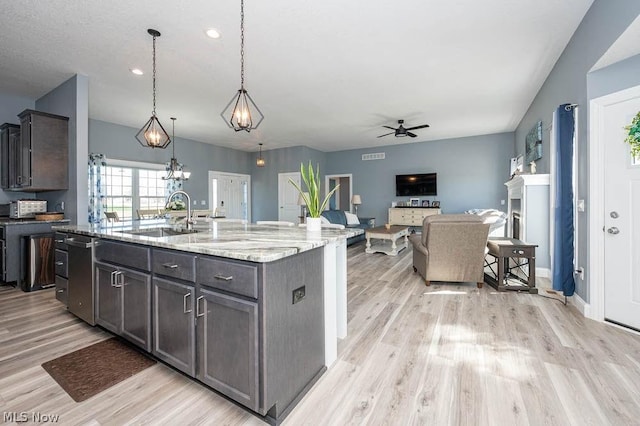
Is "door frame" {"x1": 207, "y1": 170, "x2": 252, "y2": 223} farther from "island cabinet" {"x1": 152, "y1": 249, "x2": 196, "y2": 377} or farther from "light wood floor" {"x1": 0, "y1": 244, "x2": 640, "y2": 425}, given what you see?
"island cabinet" {"x1": 152, "y1": 249, "x2": 196, "y2": 377}

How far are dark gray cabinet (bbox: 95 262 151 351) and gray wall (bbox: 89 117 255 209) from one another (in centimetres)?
467

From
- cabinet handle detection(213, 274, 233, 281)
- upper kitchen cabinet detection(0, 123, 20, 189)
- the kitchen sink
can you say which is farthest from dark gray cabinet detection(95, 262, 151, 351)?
upper kitchen cabinet detection(0, 123, 20, 189)

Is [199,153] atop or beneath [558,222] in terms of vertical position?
atop

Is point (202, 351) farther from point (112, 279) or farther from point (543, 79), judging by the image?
point (543, 79)

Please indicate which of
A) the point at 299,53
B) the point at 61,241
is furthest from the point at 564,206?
the point at 61,241

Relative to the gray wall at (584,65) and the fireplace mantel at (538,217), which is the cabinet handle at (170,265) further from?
the fireplace mantel at (538,217)

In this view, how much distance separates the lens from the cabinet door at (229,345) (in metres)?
1.38

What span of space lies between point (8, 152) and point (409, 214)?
27.1 feet

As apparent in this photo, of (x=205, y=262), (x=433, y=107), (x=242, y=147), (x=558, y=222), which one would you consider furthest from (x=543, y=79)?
(x=242, y=147)

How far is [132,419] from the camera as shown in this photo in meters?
1.47

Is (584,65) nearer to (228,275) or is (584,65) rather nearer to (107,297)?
(228,275)

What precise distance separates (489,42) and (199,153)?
708cm

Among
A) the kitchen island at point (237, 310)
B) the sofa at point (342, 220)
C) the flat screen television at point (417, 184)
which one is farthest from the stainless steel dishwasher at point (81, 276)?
the flat screen television at point (417, 184)

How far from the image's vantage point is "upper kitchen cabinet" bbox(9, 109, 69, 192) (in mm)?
3725
